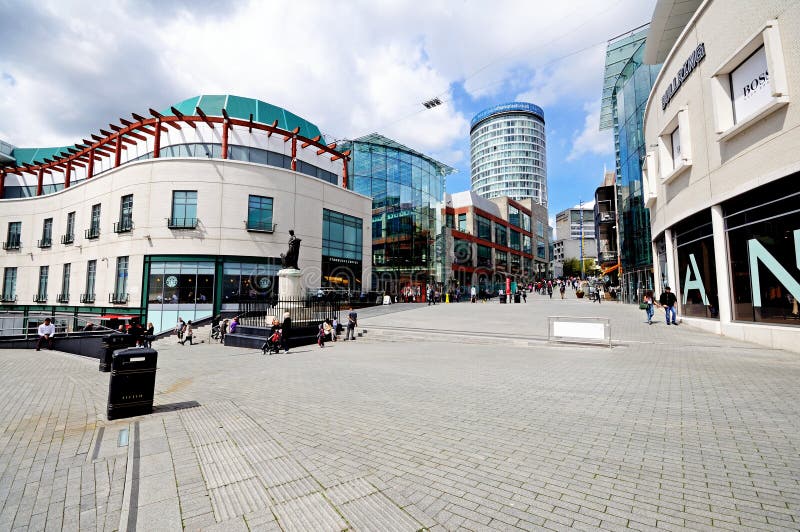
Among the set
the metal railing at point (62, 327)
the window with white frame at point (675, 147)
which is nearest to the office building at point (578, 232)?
the window with white frame at point (675, 147)

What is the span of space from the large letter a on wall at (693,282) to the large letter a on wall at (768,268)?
12.2 feet

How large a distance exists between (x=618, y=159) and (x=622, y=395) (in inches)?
1405

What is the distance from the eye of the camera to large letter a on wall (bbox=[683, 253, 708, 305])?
15.4m

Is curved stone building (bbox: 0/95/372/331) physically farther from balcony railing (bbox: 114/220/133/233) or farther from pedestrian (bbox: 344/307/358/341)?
pedestrian (bbox: 344/307/358/341)

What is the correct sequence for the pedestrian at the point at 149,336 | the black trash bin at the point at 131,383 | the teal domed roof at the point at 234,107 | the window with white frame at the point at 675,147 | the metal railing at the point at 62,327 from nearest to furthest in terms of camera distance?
the black trash bin at the point at 131,383 → the window with white frame at the point at 675,147 → the pedestrian at the point at 149,336 → the metal railing at the point at 62,327 → the teal domed roof at the point at 234,107

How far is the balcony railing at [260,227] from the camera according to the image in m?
27.3

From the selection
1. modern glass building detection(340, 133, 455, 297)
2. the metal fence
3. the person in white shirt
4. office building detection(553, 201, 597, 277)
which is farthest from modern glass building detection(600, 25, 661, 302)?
office building detection(553, 201, 597, 277)

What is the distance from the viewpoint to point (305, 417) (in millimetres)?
5473

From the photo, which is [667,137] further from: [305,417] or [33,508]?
[33,508]

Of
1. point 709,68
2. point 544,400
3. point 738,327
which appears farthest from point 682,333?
point 544,400

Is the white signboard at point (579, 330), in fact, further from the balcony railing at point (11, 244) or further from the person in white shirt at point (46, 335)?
the balcony railing at point (11, 244)

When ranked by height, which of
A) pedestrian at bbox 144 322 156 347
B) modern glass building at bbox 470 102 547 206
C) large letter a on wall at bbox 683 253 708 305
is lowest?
pedestrian at bbox 144 322 156 347

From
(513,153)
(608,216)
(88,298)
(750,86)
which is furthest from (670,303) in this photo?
(513,153)

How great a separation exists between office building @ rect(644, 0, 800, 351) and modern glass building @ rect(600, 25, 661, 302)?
33.5 feet
